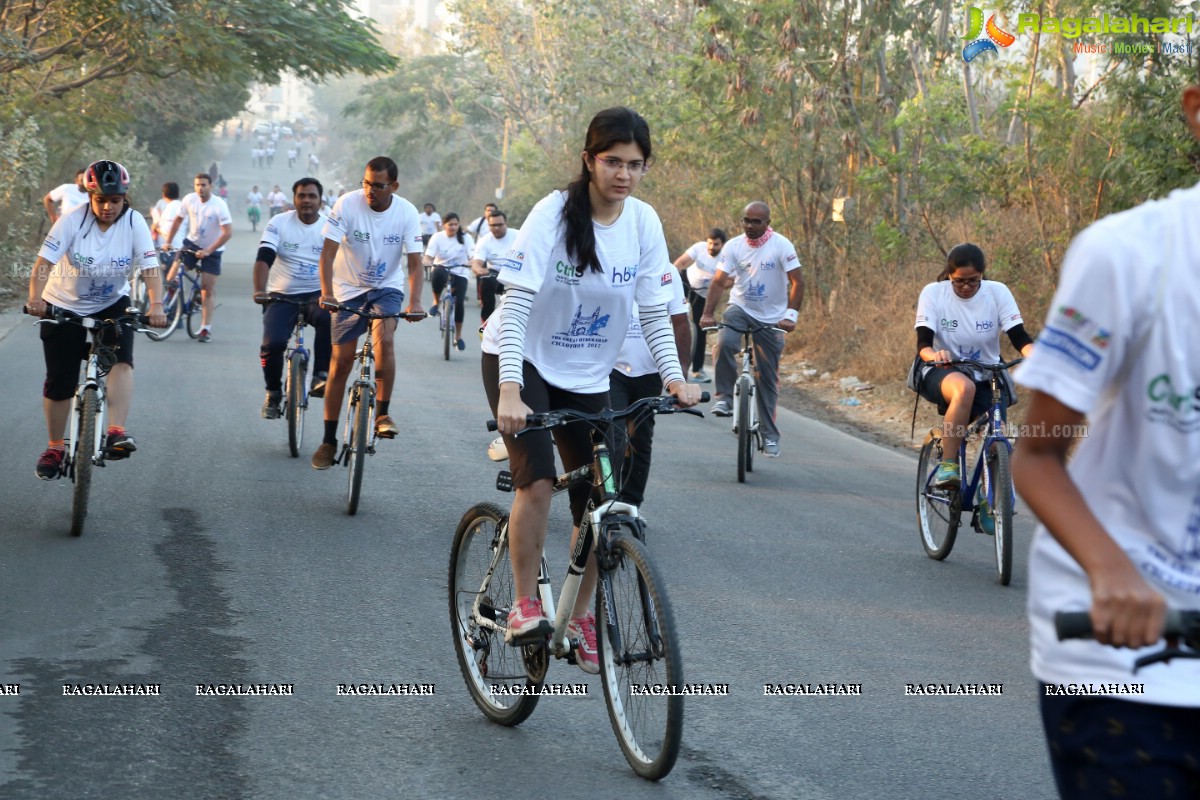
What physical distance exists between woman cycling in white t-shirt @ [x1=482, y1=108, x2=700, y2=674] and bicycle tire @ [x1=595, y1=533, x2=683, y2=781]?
0.71 feet

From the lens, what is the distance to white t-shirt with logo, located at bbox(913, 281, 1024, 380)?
8523 mm


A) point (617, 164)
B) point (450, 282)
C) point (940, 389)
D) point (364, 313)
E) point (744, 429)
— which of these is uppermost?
point (617, 164)

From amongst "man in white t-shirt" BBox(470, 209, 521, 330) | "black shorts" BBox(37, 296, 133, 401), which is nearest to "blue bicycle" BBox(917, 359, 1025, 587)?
"black shorts" BBox(37, 296, 133, 401)

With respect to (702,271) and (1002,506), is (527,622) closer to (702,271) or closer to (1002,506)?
(1002,506)

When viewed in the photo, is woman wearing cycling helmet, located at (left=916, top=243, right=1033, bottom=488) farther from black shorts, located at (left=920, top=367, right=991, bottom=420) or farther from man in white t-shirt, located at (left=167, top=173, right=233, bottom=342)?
man in white t-shirt, located at (left=167, top=173, right=233, bottom=342)

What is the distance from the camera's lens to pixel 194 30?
26766 millimetres

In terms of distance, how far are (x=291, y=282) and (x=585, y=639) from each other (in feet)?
22.3

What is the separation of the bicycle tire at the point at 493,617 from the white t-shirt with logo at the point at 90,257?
3845 mm

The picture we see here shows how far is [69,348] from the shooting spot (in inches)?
328

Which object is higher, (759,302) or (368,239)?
(368,239)

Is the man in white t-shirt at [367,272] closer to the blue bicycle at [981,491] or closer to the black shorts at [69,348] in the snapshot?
the black shorts at [69,348]

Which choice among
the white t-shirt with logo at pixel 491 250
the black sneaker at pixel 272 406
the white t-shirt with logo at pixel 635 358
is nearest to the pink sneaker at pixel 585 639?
the white t-shirt with logo at pixel 635 358

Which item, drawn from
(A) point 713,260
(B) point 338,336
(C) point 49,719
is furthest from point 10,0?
(C) point 49,719

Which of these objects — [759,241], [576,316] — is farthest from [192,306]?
[576,316]
